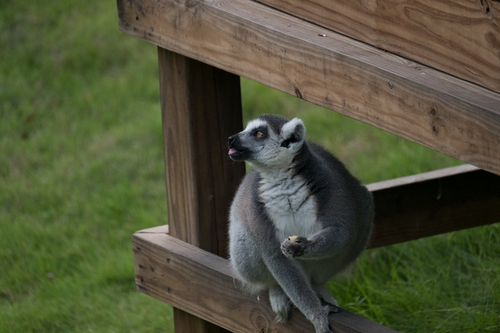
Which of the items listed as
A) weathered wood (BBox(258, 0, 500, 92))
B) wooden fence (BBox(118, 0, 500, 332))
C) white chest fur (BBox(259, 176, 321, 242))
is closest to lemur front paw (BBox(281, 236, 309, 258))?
white chest fur (BBox(259, 176, 321, 242))

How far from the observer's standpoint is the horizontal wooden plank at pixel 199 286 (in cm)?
308

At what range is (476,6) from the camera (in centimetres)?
204

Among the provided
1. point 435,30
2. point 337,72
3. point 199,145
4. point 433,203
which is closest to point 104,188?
point 199,145

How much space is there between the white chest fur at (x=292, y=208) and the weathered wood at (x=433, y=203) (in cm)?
100

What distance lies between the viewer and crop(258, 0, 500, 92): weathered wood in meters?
2.03

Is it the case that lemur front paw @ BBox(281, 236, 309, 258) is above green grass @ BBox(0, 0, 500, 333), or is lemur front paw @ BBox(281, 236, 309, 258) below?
above

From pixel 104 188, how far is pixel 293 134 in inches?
126

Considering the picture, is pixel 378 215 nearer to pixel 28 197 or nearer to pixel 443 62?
pixel 443 62

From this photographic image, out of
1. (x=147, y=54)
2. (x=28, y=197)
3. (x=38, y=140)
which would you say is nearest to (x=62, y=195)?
(x=28, y=197)

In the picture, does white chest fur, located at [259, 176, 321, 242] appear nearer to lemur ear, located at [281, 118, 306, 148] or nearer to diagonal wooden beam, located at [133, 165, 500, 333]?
lemur ear, located at [281, 118, 306, 148]

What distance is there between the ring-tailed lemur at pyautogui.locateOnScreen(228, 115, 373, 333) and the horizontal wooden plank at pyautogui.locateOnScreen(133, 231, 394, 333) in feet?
0.29

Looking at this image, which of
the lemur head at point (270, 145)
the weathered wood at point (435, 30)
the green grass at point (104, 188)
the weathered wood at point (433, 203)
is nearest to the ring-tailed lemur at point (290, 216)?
the lemur head at point (270, 145)

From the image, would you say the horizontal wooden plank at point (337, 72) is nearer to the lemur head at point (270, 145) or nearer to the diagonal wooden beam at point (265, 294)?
the lemur head at point (270, 145)

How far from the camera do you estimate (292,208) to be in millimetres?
2785
